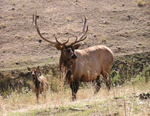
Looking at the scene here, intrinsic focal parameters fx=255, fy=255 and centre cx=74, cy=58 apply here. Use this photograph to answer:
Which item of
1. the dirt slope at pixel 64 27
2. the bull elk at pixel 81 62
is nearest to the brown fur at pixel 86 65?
the bull elk at pixel 81 62

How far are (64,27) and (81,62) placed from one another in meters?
10.4

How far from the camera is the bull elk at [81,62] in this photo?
28.2ft

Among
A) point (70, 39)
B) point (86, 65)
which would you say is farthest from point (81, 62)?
point (70, 39)

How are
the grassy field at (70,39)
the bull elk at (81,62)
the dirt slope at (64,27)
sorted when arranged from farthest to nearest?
the dirt slope at (64,27) < the bull elk at (81,62) < the grassy field at (70,39)

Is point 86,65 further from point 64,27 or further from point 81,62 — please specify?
point 64,27

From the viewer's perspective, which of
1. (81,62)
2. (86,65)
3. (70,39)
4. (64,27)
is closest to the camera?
(81,62)

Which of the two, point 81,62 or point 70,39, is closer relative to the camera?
point 81,62

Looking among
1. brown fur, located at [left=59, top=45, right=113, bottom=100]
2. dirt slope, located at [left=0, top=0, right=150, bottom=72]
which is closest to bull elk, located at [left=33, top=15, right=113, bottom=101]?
brown fur, located at [left=59, top=45, right=113, bottom=100]

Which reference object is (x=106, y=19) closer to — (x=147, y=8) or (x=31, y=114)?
(x=147, y=8)

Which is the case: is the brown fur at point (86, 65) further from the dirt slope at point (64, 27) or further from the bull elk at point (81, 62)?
the dirt slope at point (64, 27)

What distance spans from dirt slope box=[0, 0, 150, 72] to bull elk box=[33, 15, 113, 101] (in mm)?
4478

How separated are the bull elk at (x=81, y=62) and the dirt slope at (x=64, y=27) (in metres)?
4.48

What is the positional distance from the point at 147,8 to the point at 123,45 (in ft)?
27.5

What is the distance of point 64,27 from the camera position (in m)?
19.2
